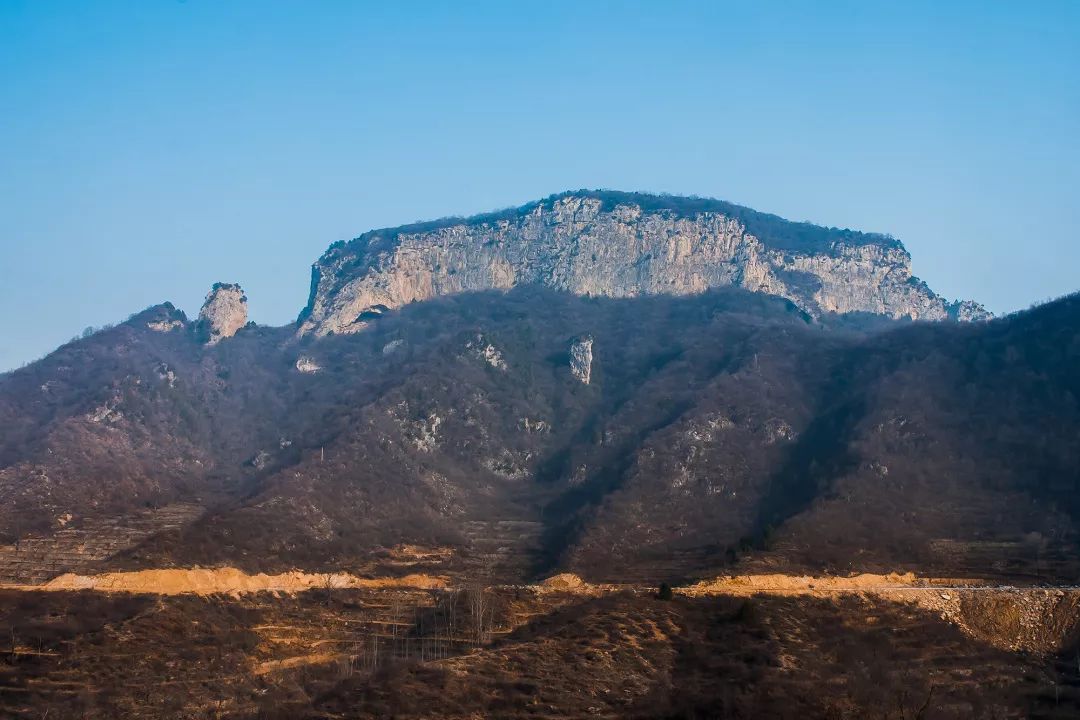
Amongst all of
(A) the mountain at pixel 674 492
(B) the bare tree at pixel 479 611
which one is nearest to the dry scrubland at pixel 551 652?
(B) the bare tree at pixel 479 611

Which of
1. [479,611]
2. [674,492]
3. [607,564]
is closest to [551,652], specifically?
[479,611]

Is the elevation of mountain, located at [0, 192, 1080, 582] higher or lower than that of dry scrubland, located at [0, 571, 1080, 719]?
higher

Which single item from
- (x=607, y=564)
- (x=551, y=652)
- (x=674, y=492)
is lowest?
(x=551, y=652)

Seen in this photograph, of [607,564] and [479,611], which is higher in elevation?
[607,564]

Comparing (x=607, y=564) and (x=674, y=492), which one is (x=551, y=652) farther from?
(x=674, y=492)

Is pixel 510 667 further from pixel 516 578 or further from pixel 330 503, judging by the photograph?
pixel 330 503

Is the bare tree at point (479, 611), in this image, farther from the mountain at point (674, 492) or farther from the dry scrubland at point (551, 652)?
the mountain at point (674, 492)

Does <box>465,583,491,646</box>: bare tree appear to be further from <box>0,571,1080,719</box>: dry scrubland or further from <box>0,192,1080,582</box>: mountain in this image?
<box>0,192,1080,582</box>: mountain

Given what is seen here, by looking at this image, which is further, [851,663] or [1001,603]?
[1001,603]

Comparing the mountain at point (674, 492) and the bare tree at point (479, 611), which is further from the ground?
the mountain at point (674, 492)

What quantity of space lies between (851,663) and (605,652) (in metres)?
18.9

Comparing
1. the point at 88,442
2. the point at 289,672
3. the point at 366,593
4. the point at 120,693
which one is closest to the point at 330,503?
the point at 366,593

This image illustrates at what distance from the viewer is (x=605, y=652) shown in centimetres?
9219

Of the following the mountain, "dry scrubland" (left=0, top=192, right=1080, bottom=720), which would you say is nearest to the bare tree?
"dry scrubland" (left=0, top=192, right=1080, bottom=720)
